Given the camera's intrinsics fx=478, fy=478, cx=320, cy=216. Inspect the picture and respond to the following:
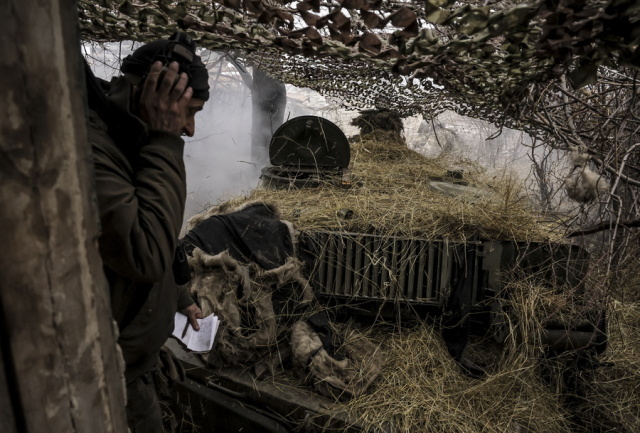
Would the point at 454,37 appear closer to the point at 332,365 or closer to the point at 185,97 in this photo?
the point at 185,97

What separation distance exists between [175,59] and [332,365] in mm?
2552

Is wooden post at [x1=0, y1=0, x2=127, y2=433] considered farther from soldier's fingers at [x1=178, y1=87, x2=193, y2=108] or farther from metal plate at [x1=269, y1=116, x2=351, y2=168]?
metal plate at [x1=269, y1=116, x2=351, y2=168]

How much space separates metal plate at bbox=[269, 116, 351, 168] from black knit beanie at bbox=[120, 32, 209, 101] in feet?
13.8

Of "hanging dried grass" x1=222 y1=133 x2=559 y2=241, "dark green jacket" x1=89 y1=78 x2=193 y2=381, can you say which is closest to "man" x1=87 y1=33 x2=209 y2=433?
"dark green jacket" x1=89 y1=78 x2=193 y2=381

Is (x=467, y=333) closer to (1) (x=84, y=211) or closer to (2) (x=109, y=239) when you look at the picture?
(2) (x=109, y=239)

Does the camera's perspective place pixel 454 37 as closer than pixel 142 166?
No

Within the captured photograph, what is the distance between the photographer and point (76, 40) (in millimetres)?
935

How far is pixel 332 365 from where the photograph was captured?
353 centimetres

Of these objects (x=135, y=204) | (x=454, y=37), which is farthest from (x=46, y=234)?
(x=454, y=37)

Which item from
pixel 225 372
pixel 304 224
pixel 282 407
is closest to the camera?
→ pixel 282 407

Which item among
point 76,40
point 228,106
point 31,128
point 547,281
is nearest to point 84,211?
point 31,128

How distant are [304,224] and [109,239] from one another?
305cm

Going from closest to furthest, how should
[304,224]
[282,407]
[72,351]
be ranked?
[72,351] → [282,407] → [304,224]

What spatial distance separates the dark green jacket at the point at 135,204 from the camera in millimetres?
1380
